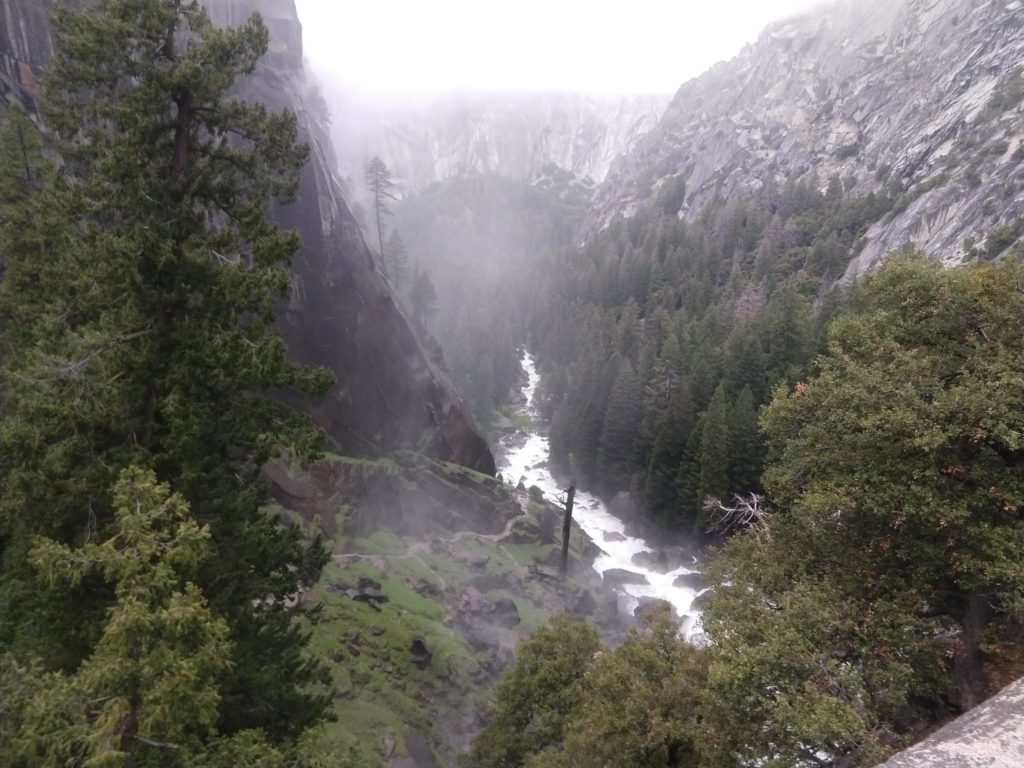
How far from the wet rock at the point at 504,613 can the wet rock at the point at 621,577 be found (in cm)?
1186

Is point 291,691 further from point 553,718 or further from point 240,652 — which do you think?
point 553,718

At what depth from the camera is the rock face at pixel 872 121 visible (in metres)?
71.1

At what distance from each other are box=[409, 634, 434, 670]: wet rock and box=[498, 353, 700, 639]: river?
12105 millimetres

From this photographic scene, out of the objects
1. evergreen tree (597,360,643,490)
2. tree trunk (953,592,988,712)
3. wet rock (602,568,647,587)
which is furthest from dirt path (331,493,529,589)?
tree trunk (953,592,988,712)

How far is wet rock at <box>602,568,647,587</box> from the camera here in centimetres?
4484

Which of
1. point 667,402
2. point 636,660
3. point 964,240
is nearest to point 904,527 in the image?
point 636,660

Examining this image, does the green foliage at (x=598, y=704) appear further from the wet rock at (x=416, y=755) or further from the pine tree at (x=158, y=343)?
the pine tree at (x=158, y=343)

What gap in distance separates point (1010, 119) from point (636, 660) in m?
96.5

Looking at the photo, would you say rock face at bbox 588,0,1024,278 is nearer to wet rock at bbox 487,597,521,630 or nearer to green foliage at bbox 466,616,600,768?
wet rock at bbox 487,597,521,630

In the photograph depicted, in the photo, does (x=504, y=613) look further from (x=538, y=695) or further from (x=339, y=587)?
(x=538, y=695)

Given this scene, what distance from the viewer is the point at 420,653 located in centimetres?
2709

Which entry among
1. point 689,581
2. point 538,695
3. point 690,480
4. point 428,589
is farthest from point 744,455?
point 538,695

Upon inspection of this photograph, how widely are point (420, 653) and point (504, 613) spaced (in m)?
8.68

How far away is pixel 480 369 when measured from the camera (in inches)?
3115
